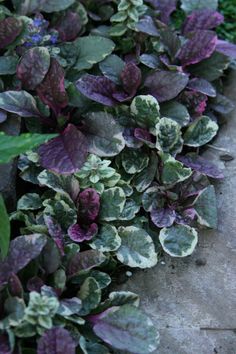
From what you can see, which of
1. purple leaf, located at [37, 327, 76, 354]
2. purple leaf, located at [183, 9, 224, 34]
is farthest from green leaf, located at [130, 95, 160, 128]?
purple leaf, located at [37, 327, 76, 354]

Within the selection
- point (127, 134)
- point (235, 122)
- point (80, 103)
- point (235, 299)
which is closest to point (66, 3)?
point (80, 103)

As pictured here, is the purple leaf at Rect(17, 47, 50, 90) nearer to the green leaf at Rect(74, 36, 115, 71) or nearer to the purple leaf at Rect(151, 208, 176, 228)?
the green leaf at Rect(74, 36, 115, 71)

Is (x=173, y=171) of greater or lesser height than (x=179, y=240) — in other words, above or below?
above

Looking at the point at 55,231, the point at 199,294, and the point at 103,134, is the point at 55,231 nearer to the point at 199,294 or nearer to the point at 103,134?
the point at 103,134

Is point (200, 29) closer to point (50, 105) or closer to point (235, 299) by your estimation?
point (50, 105)

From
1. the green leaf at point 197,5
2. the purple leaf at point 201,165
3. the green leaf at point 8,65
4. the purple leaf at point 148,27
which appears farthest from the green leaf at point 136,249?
the green leaf at point 197,5

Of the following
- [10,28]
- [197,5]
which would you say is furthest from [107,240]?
[197,5]

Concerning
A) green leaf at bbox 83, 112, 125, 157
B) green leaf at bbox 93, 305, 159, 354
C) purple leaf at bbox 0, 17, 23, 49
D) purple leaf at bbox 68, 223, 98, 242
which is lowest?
green leaf at bbox 93, 305, 159, 354
